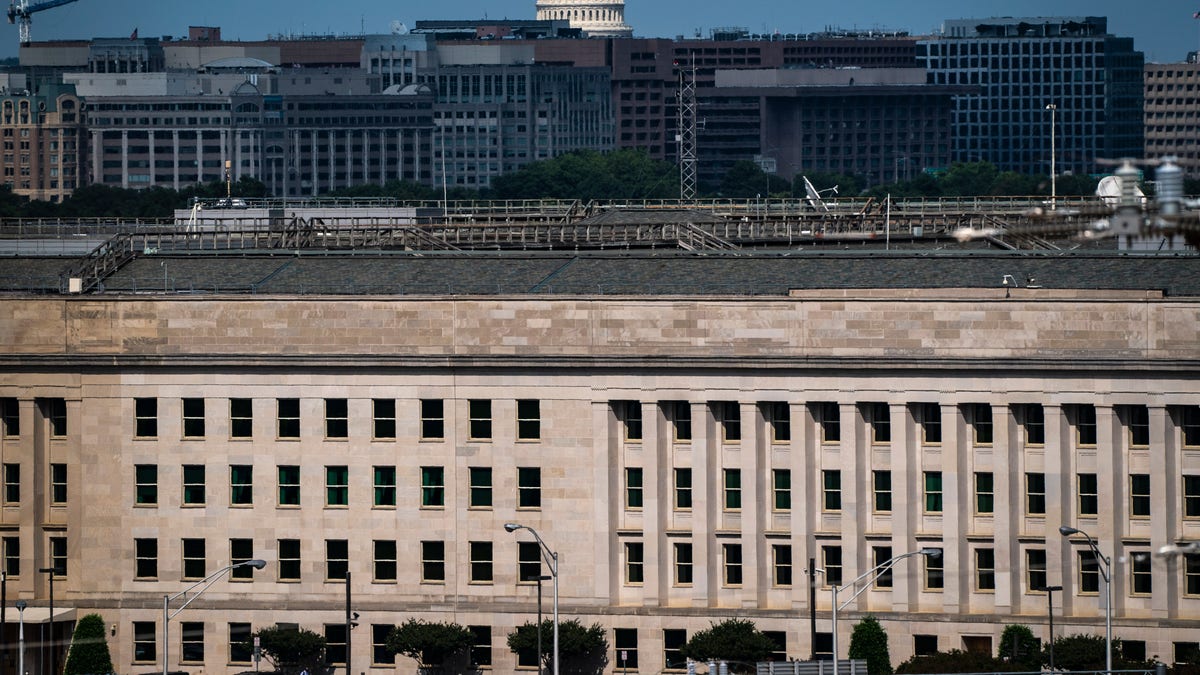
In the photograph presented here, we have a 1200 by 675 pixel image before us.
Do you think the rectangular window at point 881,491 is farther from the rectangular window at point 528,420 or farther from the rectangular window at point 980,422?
the rectangular window at point 528,420

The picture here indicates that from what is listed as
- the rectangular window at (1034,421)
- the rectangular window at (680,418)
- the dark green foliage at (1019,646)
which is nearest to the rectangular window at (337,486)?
the rectangular window at (680,418)

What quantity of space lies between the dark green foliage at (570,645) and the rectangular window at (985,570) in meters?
14.9

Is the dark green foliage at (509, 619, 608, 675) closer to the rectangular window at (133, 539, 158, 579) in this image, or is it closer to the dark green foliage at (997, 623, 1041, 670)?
Answer: the rectangular window at (133, 539, 158, 579)

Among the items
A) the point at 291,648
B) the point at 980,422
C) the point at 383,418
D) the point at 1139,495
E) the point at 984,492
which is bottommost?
the point at 291,648

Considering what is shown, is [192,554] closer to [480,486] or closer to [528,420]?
[480,486]

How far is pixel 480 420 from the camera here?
131 metres

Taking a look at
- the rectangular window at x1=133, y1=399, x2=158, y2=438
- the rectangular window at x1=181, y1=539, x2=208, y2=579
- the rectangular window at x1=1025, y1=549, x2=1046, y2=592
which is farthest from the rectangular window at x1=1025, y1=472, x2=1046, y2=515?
the rectangular window at x1=133, y1=399, x2=158, y2=438

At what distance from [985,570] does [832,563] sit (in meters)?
6.07

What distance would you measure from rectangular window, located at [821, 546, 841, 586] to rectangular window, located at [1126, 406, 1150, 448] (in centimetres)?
1240

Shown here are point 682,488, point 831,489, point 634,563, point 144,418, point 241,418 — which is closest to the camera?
point 831,489

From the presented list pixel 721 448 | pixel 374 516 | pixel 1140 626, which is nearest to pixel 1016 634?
pixel 1140 626

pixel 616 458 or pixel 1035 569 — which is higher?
pixel 616 458

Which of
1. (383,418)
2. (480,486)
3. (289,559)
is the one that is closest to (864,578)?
(480,486)

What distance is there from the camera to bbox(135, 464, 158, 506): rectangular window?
134 metres
